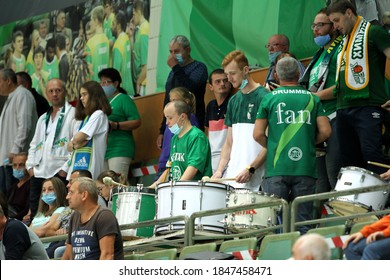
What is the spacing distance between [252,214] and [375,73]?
6.50ft

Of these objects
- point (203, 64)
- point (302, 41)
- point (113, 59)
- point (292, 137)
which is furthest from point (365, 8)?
point (113, 59)

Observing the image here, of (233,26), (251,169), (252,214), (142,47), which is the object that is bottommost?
(252,214)

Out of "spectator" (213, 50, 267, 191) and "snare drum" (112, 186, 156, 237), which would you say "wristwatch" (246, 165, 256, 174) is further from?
"snare drum" (112, 186, 156, 237)

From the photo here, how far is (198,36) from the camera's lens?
1694cm

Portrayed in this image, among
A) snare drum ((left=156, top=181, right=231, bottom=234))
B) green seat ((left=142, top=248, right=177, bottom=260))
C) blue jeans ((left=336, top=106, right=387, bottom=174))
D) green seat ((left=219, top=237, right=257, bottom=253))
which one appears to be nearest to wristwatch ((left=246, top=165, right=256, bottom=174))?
snare drum ((left=156, top=181, right=231, bottom=234))

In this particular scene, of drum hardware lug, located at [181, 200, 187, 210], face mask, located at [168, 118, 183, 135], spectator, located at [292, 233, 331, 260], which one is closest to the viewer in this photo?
spectator, located at [292, 233, 331, 260]

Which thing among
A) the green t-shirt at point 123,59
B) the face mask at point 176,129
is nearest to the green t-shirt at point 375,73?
the face mask at point 176,129

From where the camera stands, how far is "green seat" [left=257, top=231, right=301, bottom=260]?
10.8 metres

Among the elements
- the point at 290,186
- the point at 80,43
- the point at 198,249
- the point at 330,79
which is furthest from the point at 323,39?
the point at 80,43

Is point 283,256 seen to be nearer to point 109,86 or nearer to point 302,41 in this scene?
point 302,41

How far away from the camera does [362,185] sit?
11844mm

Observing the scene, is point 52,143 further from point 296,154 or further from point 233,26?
point 296,154

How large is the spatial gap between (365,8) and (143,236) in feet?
12.3

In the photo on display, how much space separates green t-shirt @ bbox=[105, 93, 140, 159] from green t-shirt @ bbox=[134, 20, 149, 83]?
142 centimetres
